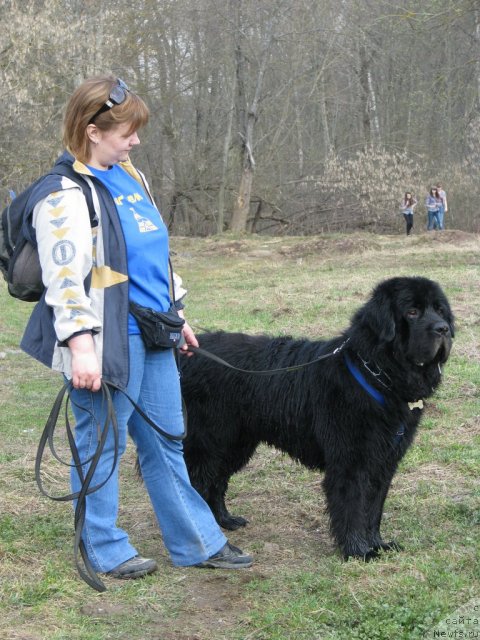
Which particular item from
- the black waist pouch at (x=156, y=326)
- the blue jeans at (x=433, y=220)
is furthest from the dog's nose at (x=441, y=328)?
the blue jeans at (x=433, y=220)

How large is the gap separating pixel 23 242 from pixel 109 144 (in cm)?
58

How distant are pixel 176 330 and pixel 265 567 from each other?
1.42 metres

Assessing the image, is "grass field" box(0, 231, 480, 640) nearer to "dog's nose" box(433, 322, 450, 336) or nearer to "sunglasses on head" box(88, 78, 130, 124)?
"dog's nose" box(433, 322, 450, 336)

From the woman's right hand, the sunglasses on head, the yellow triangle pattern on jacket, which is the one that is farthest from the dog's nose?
the sunglasses on head

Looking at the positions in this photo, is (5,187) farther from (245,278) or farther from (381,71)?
(381,71)

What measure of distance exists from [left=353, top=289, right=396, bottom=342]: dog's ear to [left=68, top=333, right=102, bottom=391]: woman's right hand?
1.67 metres

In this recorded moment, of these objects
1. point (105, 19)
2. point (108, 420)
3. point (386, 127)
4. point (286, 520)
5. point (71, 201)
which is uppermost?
point (105, 19)

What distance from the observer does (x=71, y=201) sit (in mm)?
3463

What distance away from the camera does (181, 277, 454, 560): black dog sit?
4383mm

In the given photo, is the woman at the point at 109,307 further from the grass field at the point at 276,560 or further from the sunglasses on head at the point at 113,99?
the grass field at the point at 276,560

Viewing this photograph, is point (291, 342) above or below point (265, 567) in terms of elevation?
above

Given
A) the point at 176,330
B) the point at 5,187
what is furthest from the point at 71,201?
the point at 5,187

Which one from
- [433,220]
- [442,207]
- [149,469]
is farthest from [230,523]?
[433,220]

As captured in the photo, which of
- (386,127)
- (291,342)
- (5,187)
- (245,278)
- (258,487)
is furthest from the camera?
(386,127)
